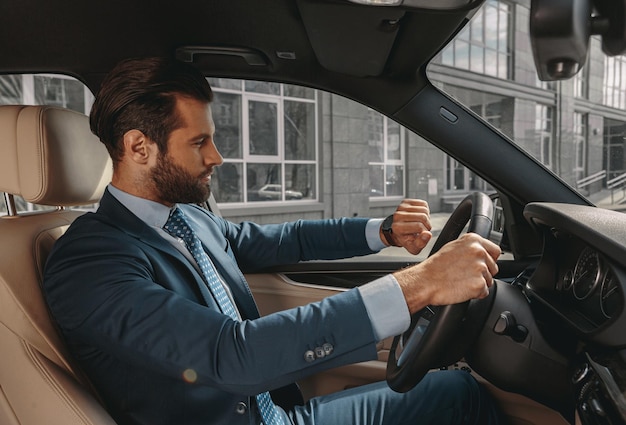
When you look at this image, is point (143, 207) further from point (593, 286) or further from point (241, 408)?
point (593, 286)

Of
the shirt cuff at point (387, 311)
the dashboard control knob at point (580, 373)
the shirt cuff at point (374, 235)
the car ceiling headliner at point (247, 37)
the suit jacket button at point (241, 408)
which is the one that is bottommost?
the suit jacket button at point (241, 408)

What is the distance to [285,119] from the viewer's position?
267 inches

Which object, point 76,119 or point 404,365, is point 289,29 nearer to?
point 76,119

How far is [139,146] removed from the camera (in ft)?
3.92

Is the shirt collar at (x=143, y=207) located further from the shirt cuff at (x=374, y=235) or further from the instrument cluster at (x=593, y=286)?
the instrument cluster at (x=593, y=286)

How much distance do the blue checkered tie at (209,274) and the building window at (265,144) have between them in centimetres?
497

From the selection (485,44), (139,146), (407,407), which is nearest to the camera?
Answer: (139,146)

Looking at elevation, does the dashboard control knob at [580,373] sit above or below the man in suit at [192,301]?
below

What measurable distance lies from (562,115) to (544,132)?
216 mm

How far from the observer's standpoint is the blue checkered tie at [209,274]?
118 centimetres

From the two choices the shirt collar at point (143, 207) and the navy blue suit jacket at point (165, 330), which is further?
the shirt collar at point (143, 207)

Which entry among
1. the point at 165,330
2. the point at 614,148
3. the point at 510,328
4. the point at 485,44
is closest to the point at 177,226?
the point at 165,330

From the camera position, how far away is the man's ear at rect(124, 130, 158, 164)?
1.19 m

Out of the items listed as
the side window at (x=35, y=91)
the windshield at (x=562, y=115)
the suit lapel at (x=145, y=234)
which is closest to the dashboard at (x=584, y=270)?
the windshield at (x=562, y=115)
